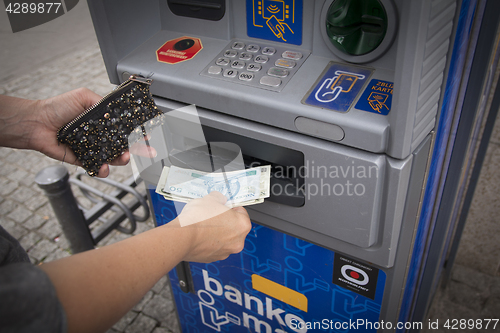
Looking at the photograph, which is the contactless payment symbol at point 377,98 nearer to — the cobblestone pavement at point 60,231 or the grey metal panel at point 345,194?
the grey metal panel at point 345,194

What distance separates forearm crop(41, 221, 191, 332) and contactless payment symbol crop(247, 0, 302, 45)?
2.25ft

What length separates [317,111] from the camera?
988mm

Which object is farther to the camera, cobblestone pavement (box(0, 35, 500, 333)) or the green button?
cobblestone pavement (box(0, 35, 500, 333))

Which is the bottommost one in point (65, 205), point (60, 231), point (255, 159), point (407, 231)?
point (60, 231)

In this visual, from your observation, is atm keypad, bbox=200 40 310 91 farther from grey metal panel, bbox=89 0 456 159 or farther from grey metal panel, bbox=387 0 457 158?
grey metal panel, bbox=387 0 457 158

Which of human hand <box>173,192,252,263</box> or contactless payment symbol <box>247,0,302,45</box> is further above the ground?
contactless payment symbol <box>247,0,302,45</box>

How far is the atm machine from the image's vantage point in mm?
944

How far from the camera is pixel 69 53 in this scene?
18.6 ft

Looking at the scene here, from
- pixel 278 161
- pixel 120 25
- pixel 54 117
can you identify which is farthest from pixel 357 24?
pixel 54 117

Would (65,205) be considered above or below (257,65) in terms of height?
below

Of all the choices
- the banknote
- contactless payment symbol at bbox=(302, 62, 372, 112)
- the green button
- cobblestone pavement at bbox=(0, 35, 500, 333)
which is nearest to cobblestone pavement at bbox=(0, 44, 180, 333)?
cobblestone pavement at bbox=(0, 35, 500, 333)

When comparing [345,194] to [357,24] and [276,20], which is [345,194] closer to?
[357,24]

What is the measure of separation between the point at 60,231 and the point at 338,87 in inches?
110

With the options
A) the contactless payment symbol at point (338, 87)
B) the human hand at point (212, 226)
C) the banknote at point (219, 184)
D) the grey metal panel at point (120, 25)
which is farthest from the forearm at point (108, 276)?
the grey metal panel at point (120, 25)
